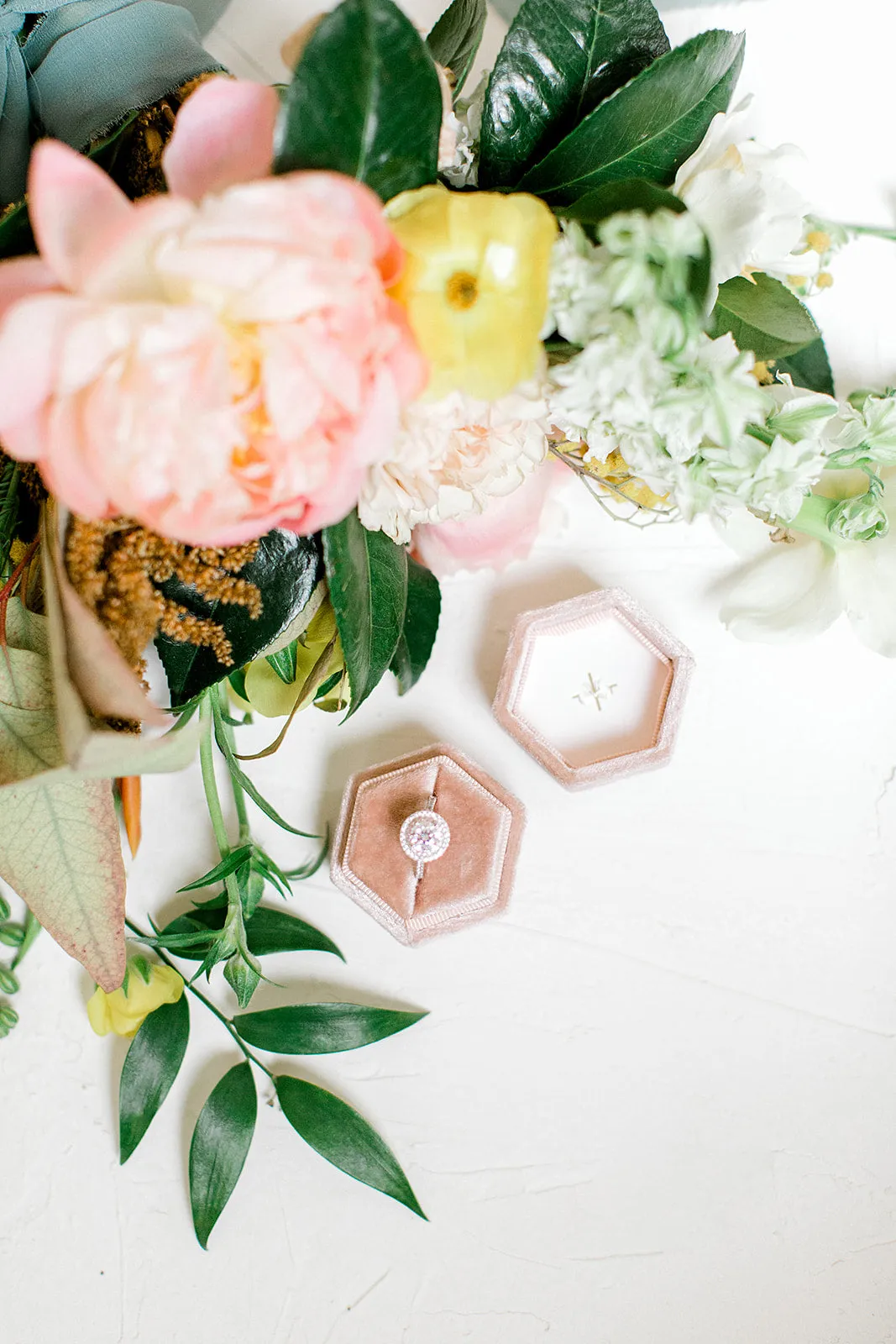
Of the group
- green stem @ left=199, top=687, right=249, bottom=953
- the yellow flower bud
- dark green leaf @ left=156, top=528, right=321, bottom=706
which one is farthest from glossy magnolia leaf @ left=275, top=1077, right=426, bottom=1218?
dark green leaf @ left=156, top=528, right=321, bottom=706

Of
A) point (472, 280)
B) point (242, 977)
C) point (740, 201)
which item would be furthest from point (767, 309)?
point (242, 977)

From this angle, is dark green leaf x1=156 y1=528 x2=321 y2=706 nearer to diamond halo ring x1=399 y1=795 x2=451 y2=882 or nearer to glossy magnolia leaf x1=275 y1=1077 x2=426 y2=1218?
diamond halo ring x1=399 y1=795 x2=451 y2=882

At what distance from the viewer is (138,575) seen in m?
0.38

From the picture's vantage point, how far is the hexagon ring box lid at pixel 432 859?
69 cm

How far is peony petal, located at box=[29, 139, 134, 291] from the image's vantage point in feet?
0.91

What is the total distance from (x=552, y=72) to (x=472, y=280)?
166mm

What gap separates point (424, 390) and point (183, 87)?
0.94 ft

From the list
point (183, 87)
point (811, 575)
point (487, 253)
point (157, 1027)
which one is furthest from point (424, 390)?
point (157, 1027)

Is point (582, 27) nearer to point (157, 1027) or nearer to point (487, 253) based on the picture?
point (487, 253)

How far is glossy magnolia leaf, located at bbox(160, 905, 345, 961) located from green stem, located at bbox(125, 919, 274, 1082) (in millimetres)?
28

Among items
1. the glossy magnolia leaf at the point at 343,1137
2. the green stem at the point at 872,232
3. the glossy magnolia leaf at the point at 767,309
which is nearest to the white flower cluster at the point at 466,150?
the glossy magnolia leaf at the point at 767,309

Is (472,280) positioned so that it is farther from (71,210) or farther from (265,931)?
(265,931)

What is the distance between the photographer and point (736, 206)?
1.21ft

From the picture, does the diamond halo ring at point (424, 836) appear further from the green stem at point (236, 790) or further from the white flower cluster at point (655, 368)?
the white flower cluster at point (655, 368)
